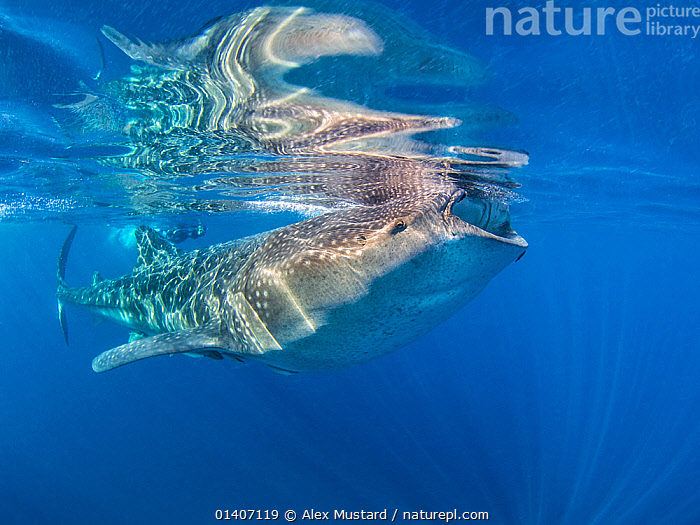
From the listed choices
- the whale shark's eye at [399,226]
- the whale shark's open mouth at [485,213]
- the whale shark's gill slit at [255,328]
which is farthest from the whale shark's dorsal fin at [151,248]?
the whale shark's open mouth at [485,213]

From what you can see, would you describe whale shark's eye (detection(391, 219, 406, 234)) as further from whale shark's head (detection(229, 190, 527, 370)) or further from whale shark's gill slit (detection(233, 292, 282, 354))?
whale shark's gill slit (detection(233, 292, 282, 354))

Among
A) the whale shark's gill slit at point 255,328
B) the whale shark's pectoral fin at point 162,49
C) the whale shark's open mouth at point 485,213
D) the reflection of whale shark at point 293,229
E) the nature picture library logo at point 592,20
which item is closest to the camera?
the reflection of whale shark at point 293,229

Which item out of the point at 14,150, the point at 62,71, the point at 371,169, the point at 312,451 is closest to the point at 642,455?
the point at 312,451

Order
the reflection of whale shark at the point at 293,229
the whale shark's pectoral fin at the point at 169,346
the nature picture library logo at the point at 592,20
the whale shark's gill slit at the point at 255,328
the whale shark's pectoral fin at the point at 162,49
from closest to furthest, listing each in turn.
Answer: the reflection of whale shark at the point at 293,229 < the whale shark's gill slit at the point at 255,328 < the whale shark's pectoral fin at the point at 169,346 < the nature picture library logo at the point at 592,20 < the whale shark's pectoral fin at the point at 162,49

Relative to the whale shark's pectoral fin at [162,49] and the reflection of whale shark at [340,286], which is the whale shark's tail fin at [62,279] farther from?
the whale shark's pectoral fin at [162,49]

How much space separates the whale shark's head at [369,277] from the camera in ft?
8.35

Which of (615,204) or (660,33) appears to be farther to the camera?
(615,204)

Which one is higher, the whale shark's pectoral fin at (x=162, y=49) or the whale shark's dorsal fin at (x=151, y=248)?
the whale shark's pectoral fin at (x=162, y=49)

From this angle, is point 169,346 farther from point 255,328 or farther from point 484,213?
point 484,213

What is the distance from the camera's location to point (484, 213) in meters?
→ 2.92

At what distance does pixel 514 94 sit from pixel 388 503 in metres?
13.2

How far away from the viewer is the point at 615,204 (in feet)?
59.6

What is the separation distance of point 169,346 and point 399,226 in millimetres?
2665

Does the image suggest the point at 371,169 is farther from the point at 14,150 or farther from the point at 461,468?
the point at 461,468
